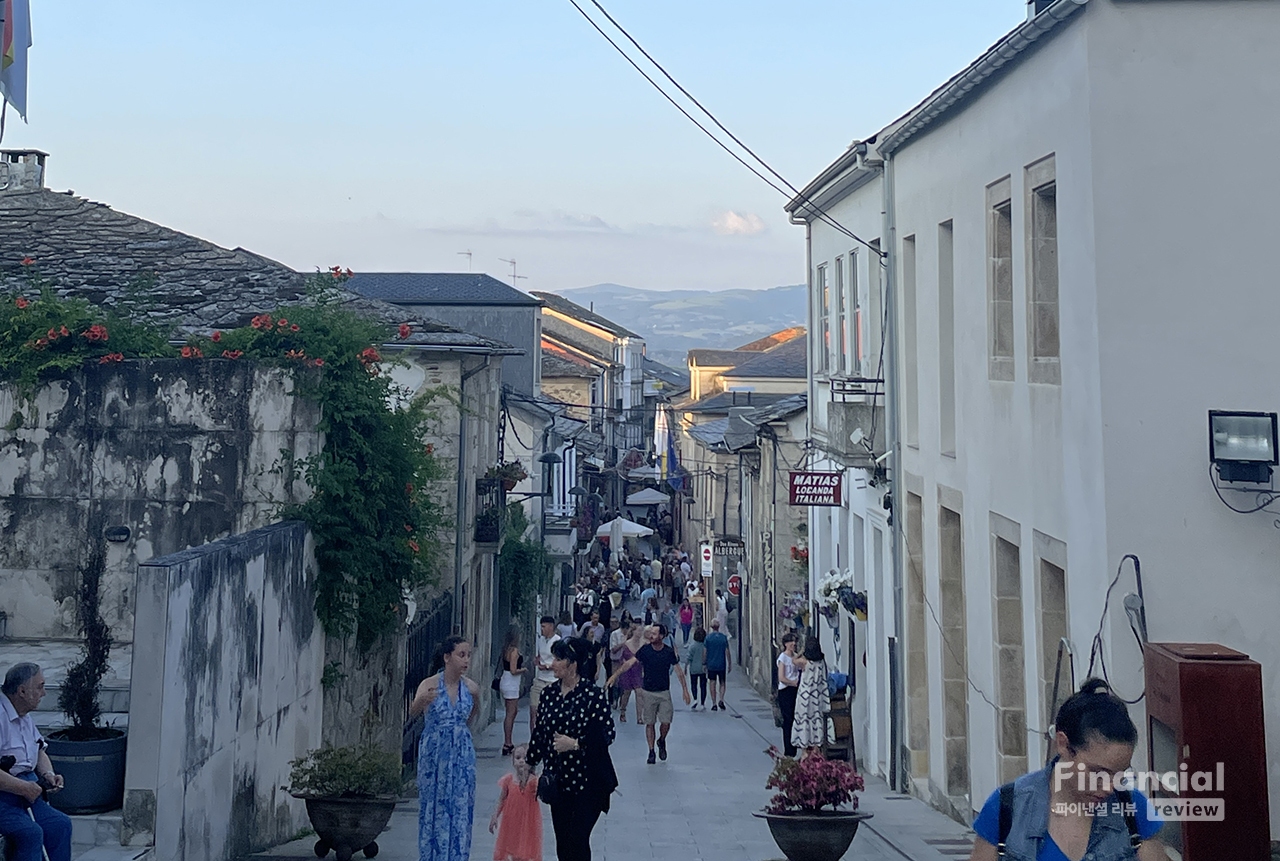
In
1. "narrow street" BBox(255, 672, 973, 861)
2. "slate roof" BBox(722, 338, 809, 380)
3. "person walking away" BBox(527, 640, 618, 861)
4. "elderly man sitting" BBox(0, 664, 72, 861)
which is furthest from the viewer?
"slate roof" BBox(722, 338, 809, 380)

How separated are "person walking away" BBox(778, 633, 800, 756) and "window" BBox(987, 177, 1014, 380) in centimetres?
650

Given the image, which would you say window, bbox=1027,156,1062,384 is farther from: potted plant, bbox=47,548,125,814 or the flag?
the flag

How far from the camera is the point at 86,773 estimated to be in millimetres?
6926

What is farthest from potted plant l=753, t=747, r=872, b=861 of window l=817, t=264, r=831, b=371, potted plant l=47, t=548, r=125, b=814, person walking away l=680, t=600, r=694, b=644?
person walking away l=680, t=600, r=694, b=644

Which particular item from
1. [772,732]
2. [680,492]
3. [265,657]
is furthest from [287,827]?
[680,492]

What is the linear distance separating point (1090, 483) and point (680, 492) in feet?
186

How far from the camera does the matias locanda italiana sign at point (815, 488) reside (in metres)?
16.7

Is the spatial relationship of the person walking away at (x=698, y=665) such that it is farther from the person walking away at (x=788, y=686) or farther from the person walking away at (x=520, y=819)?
the person walking away at (x=520, y=819)

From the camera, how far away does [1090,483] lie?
27.5 ft

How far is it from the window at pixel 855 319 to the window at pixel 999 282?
20.0ft

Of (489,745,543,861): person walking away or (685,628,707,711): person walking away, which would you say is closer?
(489,745,543,861): person walking away

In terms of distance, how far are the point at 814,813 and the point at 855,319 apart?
9.50m

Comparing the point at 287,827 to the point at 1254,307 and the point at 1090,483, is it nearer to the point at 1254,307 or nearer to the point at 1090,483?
the point at 1090,483

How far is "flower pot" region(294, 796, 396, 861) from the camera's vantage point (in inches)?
325
